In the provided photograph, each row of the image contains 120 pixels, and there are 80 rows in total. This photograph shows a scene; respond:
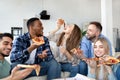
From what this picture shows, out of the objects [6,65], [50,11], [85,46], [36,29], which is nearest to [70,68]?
[85,46]

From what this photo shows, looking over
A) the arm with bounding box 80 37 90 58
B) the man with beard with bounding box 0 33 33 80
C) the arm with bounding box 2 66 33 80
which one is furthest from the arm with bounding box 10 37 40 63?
the arm with bounding box 80 37 90 58

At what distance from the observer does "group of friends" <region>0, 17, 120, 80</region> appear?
6.23ft

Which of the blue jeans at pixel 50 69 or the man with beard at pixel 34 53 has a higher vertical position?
the man with beard at pixel 34 53

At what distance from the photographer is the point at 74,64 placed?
245 centimetres

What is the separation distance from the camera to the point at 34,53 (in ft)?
7.75

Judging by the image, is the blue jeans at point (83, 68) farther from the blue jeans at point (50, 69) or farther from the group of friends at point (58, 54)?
the blue jeans at point (50, 69)

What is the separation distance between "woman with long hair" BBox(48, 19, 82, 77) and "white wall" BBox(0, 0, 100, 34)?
2974 millimetres

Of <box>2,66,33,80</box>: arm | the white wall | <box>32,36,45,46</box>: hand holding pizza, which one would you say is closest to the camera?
<box>2,66,33,80</box>: arm

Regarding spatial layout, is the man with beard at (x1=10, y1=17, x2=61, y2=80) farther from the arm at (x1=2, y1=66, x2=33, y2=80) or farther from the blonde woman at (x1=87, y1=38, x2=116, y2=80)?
the blonde woman at (x1=87, y1=38, x2=116, y2=80)

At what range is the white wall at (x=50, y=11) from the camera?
5629mm

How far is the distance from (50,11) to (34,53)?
384 centimetres

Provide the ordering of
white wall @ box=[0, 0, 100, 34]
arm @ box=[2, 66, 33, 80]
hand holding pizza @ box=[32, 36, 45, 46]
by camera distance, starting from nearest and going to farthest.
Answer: arm @ box=[2, 66, 33, 80] → hand holding pizza @ box=[32, 36, 45, 46] → white wall @ box=[0, 0, 100, 34]

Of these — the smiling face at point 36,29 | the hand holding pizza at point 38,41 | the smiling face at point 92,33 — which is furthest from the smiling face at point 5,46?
the smiling face at point 92,33

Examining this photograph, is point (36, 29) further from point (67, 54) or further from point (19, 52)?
point (67, 54)
